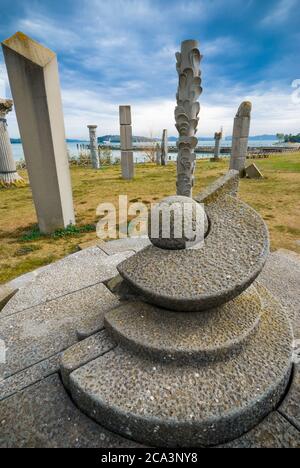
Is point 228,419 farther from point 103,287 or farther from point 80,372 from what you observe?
point 103,287

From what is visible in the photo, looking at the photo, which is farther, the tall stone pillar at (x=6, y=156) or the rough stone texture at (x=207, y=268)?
the tall stone pillar at (x=6, y=156)

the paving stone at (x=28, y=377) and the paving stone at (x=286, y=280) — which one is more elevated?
the paving stone at (x=286, y=280)

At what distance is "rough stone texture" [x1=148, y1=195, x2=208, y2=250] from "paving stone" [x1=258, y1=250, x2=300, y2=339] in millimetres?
1182

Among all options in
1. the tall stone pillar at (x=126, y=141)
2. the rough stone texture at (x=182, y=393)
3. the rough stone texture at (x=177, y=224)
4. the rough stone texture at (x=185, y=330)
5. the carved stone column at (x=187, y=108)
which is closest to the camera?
the rough stone texture at (x=182, y=393)

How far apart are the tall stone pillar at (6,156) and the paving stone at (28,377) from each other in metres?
9.43

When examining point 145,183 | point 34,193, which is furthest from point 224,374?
point 145,183

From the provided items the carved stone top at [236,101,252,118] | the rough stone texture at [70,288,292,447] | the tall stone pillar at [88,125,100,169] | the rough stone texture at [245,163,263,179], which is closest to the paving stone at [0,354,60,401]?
the rough stone texture at [70,288,292,447]

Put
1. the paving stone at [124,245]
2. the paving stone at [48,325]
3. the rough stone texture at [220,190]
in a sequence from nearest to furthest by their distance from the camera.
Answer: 1. the paving stone at [48,325]
2. the rough stone texture at [220,190]
3. the paving stone at [124,245]

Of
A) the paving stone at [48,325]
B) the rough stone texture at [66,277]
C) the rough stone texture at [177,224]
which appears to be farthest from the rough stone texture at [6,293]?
the rough stone texture at [177,224]

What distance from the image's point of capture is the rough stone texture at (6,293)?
8.60ft

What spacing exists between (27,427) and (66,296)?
4.34ft

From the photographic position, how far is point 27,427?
4.58 feet

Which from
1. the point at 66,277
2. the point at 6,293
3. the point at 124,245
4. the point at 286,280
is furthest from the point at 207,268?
the point at 124,245

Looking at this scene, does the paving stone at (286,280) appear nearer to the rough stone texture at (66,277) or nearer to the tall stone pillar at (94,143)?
the rough stone texture at (66,277)
